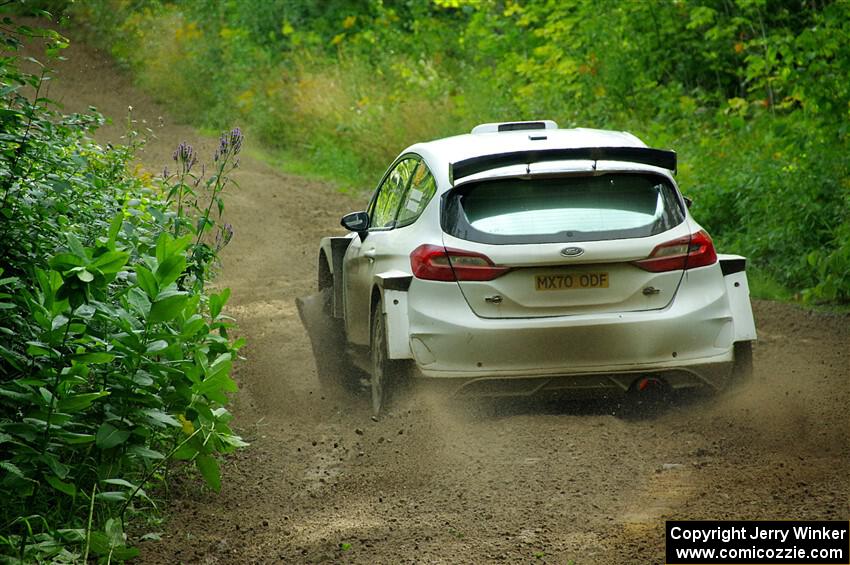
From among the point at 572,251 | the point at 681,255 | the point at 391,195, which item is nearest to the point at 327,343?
the point at 391,195

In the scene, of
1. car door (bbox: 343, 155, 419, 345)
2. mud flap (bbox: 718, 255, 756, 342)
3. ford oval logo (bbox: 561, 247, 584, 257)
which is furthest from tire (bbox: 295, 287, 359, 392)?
mud flap (bbox: 718, 255, 756, 342)

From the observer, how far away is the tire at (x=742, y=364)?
718cm

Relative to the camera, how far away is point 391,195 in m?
8.76

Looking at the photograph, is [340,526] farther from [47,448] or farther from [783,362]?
[783,362]

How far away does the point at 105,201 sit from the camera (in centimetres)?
715

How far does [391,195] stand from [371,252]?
875 mm

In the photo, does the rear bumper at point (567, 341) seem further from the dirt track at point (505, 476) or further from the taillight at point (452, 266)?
the dirt track at point (505, 476)

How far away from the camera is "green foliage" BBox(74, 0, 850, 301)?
12.5 m

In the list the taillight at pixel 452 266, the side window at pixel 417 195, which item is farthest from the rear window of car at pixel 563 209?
the side window at pixel 417 195

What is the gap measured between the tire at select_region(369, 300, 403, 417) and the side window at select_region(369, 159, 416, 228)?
89cm

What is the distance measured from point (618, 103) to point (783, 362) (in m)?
10.4

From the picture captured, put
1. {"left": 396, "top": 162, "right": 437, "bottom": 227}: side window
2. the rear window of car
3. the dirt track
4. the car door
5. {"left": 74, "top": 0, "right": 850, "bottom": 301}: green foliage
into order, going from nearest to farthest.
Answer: the dirt track, the rear window of car, {"left": 396, "top": 162, "right": 437, "bottom": 227}: side window, the car door, {"left": 74, "top": 0, "right": 850, "bottom": 301}: green foliage

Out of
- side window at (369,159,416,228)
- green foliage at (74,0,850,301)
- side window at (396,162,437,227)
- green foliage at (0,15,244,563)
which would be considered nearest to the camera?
green foliage at (0,15,244,563)

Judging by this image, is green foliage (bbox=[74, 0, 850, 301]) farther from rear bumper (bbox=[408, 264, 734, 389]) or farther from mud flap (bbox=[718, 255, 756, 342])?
rear bumper (bbox=[408, 264, 734, 389])
